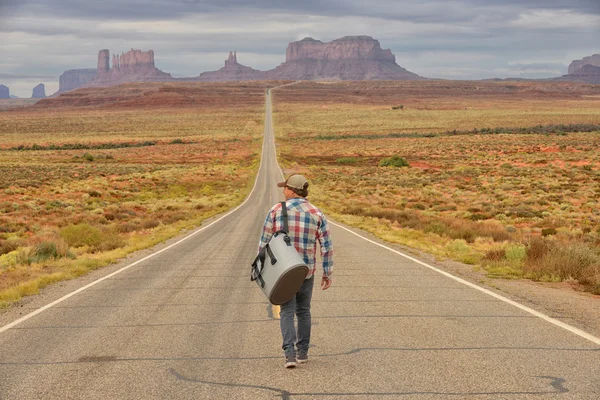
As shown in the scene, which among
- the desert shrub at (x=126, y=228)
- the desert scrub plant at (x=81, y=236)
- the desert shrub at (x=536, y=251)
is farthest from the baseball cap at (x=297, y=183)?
the desert shrub at (x=126, y=228)

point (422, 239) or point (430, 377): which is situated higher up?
point (430, 377)

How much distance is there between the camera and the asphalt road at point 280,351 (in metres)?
5.76

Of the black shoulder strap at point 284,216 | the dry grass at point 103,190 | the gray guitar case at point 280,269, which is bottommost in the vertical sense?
the dry grass at point 103,190

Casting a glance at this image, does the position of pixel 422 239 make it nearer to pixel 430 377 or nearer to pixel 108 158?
pixel 430 377

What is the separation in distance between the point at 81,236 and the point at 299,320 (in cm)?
1569

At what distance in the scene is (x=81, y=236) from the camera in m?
20.6

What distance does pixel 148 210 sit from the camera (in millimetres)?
37094

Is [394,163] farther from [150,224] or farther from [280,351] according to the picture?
[280,351]

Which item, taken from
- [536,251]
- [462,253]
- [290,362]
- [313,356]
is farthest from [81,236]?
[290,362]

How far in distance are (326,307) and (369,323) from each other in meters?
1.28

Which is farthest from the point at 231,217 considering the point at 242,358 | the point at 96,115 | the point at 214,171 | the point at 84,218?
the point at 96,115

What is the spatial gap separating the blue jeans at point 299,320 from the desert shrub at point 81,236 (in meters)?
14.6

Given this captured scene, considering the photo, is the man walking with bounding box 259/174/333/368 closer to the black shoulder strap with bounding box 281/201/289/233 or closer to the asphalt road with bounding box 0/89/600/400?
the black shoulder strap with bounding box 281/201/289/233

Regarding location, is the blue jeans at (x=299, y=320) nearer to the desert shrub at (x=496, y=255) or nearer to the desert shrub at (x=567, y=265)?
the desert shrub at (x=567, y=265)
